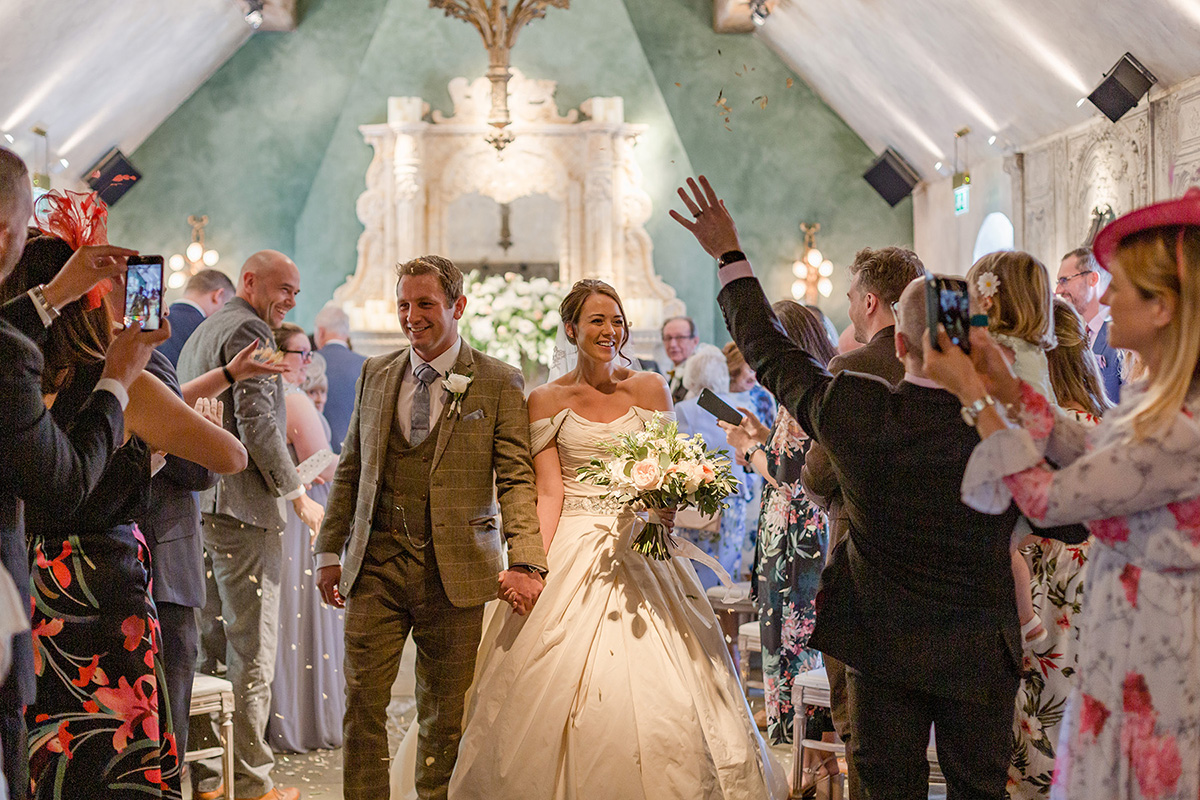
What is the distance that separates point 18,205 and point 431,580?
1.61 metres

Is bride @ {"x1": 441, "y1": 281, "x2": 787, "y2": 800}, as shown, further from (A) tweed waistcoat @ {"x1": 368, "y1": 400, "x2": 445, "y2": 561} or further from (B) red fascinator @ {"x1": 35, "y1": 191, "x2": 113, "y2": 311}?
(B) red fascinator @ {"x1": 35, "y1": 191, "x2": 113, "y2": 311}

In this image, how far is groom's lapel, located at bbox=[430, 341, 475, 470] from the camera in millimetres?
3214

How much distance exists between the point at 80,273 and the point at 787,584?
9.60ft

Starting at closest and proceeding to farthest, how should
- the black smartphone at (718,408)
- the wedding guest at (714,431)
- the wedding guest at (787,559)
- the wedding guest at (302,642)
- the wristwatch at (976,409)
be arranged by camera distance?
the wristwatch at (976,409), the black smartphone at (718,408), the wedding guest at (787,559), the wedding guest at (302,642), the wedding guest at (714,431)

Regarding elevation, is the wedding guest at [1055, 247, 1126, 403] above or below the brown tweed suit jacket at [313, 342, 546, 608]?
above

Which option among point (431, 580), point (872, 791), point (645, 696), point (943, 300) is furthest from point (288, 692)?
point (943, 300)

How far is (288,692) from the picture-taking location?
4621 mm

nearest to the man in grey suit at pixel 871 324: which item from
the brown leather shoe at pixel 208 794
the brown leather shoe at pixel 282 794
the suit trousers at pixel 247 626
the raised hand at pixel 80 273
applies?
the raised hand at pixel 80 273

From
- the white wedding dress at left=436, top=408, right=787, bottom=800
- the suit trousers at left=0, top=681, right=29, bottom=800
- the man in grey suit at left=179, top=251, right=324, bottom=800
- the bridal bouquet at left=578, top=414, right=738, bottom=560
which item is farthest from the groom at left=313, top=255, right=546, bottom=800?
the suit trousers at left=0, top=681, right=29, bottom=800

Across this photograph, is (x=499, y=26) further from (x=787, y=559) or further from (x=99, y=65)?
(x=787, y=559)

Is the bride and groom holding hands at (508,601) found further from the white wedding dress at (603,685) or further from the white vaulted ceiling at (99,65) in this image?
the white vaulted ceiling at (99,65)

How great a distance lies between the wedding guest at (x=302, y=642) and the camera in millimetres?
4602

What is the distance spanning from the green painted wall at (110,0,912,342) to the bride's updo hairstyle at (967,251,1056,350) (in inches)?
355

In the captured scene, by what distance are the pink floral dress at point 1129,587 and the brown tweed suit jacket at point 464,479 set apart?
1.59 metres
